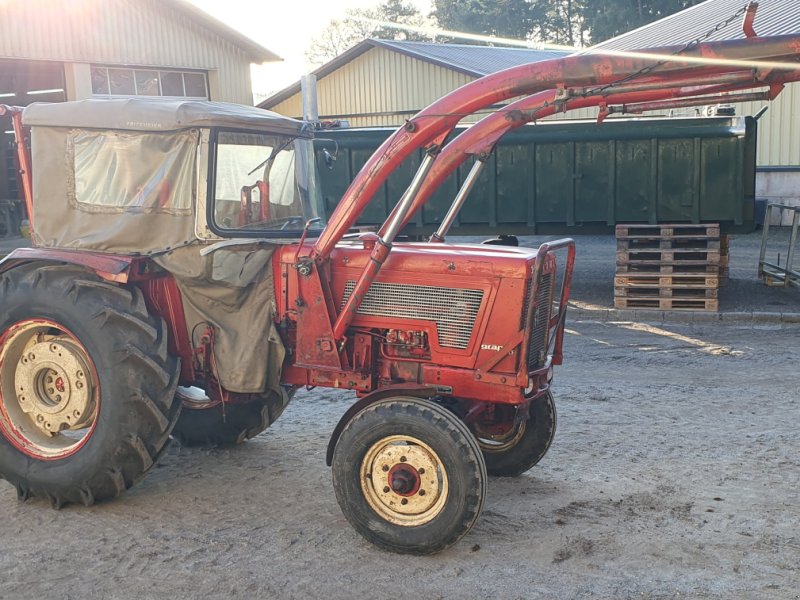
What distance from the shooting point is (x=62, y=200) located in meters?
5.70

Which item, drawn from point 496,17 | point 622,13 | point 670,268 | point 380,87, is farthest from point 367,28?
point 670,268

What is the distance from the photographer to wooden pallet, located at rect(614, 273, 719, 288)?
11547mm

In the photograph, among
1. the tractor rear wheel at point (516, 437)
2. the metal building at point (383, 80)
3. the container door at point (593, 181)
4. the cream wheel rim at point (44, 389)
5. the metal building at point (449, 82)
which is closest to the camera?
the cream wheel rim at point (44, 389)

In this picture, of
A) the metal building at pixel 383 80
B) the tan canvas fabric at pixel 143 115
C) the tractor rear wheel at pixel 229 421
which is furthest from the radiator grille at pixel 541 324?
the metal building at pixel 383 80

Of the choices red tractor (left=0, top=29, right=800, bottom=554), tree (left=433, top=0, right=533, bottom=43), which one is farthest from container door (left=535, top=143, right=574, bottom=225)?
tree (left=433, top=0, right=533, bottom=43)

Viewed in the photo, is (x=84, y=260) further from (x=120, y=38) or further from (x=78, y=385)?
(x=120, y=38)

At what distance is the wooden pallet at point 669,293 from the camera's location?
11641 mm

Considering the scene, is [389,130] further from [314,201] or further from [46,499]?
[46,499]

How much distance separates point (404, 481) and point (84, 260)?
245 centimetres

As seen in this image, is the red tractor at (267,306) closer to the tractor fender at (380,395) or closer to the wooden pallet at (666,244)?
the tractor fender at (380,395)

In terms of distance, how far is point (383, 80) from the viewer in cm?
2819

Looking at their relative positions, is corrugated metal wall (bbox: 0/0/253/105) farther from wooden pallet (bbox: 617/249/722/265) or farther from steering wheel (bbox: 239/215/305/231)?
steering wheel (bbox: 239/215/305/231)

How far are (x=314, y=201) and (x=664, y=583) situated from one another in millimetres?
3584

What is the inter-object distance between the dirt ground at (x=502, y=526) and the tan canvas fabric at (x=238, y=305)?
90 cm
